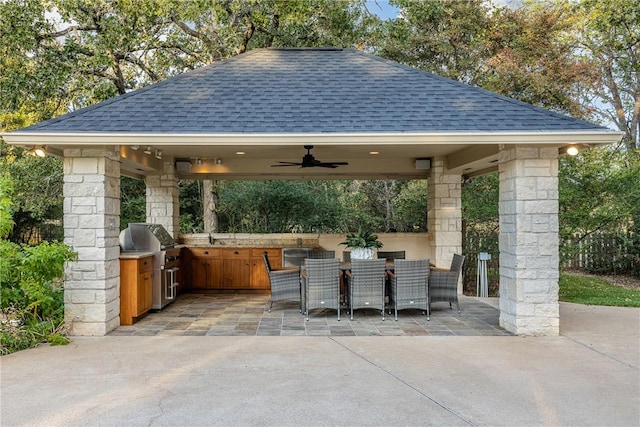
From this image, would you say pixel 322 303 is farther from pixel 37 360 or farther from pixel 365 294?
pixel 37 360

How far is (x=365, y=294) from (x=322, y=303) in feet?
2.03

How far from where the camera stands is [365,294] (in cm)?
628

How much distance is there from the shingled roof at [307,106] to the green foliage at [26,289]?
144 cm

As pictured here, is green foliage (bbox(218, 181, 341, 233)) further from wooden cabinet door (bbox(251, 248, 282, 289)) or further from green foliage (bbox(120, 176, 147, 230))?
wooden cabinet door (bbox(251, 248, 282, 289))

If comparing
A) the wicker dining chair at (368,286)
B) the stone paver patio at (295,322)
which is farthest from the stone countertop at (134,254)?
the wicker dining chair at (368,286)

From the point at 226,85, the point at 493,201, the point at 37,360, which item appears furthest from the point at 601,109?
the point at 37,360

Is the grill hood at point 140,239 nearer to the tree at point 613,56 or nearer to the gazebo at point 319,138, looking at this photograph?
the gazebo at point 319,138

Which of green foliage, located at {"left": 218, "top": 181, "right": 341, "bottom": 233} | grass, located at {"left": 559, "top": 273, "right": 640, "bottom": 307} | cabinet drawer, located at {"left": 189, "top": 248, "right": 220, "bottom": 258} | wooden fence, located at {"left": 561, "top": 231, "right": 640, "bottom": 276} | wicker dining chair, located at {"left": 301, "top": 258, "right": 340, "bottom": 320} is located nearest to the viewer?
wicker dining chair, located at {"left": 301, "top": 258, "right": 340, "bottom": 320}

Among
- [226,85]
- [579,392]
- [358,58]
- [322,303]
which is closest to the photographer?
[579,392]

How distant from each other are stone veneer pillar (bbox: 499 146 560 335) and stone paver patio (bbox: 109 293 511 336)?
460mm

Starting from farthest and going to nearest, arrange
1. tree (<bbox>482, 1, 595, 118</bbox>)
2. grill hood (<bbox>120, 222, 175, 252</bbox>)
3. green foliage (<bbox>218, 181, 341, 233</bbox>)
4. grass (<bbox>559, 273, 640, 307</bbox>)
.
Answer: green foliage (<bbox>218, 181, 341, 233</bbox>) → tree (<bbox>482, 1, 595, 118</bbox>) → grass (<bbox>559, 273, 640, 307</bbox>) → grill hood (<bbox>120, 222, 175, 252</bbox>)

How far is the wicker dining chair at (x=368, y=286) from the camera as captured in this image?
6207 mm

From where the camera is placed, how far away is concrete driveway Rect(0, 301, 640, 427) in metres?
3.19

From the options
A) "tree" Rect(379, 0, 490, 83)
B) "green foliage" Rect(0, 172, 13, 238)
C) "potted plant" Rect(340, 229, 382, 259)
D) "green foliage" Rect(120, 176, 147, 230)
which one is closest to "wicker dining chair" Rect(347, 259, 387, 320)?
"potted plant" Rect(340, 229, 382, 259)
